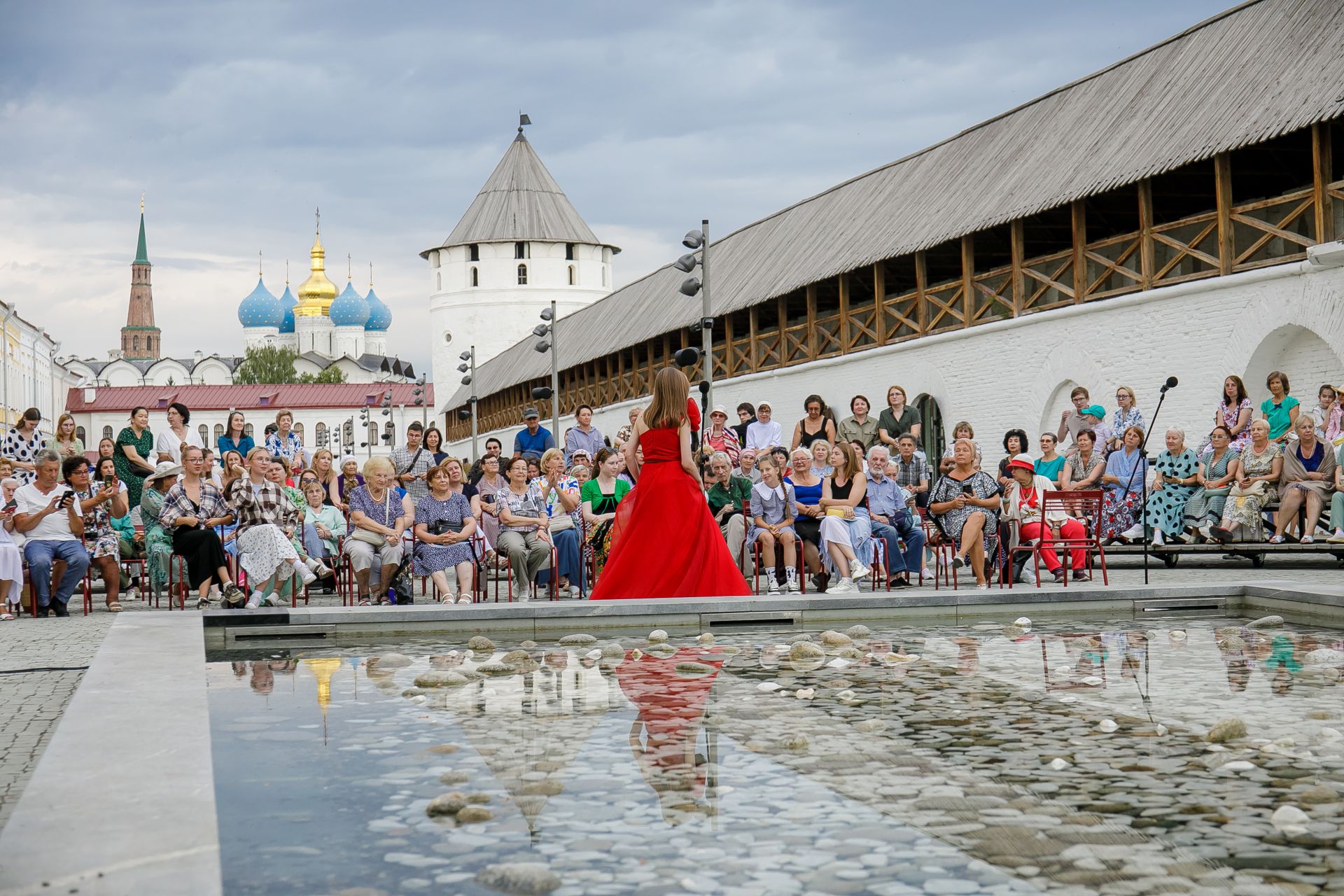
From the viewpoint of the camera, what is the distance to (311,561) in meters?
11.9

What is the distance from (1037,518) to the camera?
11781 millimetres

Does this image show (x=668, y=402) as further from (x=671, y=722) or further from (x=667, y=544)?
(x=671, y=722)

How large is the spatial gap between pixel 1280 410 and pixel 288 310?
120 m

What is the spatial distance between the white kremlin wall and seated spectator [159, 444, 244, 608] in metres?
10.8

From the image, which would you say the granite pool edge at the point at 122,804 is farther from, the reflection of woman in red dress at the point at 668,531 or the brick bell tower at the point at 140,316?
the brick bell tower at the point at 140,316

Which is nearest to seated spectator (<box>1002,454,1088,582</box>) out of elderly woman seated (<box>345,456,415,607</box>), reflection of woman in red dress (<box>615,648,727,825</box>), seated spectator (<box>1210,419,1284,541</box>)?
seated spectator (<box>1210,419,1284,541</box>)

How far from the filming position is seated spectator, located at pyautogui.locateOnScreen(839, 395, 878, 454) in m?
14.8

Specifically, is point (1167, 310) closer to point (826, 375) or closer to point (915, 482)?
point (915, 482)

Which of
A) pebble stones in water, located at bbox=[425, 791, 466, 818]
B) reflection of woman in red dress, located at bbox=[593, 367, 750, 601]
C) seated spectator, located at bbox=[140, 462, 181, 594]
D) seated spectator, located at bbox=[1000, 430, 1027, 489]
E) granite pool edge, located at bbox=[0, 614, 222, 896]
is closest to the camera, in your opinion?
granite pool edge, located at bbox=[0, 614, 222, 896]

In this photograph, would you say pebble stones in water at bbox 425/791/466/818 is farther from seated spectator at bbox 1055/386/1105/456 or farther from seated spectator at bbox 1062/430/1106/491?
seated spectator at bbox 1055/386/1105/456

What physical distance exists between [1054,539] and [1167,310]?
7.14m

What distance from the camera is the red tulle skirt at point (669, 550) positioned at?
→ 397 inches

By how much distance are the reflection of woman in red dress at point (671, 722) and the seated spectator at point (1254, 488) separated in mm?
7330

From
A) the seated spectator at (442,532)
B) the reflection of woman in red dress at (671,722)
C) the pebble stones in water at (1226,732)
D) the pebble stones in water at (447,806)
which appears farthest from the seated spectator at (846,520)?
the pebble stones in water at (447,806)
